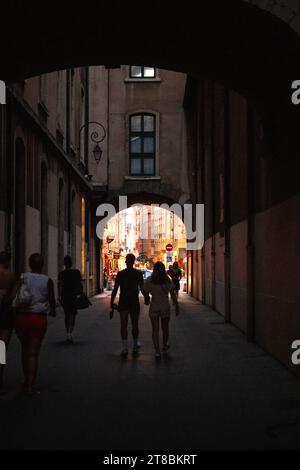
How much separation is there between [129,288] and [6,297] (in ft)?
15.2

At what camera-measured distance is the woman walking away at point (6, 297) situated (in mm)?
9919

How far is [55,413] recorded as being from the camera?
8664 millimetres

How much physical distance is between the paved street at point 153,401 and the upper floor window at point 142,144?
997 inches

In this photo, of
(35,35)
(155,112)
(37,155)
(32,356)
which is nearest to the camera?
(32,356)

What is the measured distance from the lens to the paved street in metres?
7.36

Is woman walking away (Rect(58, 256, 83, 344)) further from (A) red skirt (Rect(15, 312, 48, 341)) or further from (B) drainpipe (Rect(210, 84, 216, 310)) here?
(B) drainpipe (Rect(210, 84, 216, 310))

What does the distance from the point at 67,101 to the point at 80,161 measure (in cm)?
555

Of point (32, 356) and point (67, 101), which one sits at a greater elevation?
point (67, 101)

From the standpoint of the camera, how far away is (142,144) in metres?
40.8

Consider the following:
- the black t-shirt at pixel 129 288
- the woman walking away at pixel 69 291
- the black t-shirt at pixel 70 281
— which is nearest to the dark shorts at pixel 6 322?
the black t-shirt at pixel 129 288

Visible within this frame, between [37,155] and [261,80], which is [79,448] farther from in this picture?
[37,155]

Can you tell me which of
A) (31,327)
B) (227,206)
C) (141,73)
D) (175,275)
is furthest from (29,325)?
(141,73)

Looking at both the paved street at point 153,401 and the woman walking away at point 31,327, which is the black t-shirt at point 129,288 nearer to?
the paved street at point 153,401

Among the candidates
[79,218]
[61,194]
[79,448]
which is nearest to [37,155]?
[61,194]
